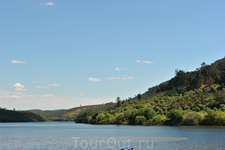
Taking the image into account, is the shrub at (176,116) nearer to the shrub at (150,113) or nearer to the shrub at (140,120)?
the shrub at (150,113)

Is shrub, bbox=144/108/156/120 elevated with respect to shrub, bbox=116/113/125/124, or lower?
elevated

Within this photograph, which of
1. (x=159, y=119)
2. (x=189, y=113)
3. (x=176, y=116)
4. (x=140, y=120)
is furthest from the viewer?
(x=140, y=120)

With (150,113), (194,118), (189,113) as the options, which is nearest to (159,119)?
(150,113)

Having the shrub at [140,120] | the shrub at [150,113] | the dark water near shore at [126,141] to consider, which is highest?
the shrub at [150,113]

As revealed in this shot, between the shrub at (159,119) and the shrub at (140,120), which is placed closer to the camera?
the shrub at (159,119)

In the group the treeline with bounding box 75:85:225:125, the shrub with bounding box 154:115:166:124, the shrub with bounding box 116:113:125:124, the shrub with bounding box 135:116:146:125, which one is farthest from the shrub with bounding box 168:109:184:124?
the shrub with bounding box 116:113:125:124

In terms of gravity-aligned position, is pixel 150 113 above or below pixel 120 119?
above

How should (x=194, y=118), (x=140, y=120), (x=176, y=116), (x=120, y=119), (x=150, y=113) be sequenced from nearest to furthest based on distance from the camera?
(x=194, y=118)
(x=176, y=116)
(x=150, y=113)
(x=140, y=120)
(x=120, y=119)

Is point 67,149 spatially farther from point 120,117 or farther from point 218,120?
point 120,117

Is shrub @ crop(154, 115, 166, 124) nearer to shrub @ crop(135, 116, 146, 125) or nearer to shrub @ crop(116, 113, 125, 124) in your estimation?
shrub @ crop(135, 116, 146, 125)

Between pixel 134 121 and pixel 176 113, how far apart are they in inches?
1700

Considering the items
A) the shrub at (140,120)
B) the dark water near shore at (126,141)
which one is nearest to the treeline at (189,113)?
the shrub at (140,120)

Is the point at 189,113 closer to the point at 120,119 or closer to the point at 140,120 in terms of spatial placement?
the point at 140,120

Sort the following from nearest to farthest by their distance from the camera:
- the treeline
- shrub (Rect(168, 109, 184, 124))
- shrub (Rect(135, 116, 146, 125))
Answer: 1. the treeline
2. shrub (Rect(168, 109, 184, 124))
3. shrub (Rect(135, 116, 146, 125))
